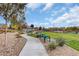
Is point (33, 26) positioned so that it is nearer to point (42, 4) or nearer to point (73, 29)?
point (42, 4)

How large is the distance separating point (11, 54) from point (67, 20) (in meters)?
0.84

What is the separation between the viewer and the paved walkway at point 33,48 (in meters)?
2.50

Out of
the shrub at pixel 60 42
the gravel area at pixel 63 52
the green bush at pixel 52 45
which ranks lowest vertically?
the gravel area at pixel 63 52

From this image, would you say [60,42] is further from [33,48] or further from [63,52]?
[33,48]

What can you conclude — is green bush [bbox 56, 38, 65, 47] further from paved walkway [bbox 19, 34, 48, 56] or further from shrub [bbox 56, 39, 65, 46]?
paved walkway [bbox 19, 34, 48, 56]

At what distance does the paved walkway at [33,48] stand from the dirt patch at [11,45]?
0.06 meters

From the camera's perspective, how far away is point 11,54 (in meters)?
2.51

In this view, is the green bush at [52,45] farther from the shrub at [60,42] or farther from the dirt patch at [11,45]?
the dirt patch at [11,45]

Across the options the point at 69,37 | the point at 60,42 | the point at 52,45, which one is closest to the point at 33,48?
the point at 52,45

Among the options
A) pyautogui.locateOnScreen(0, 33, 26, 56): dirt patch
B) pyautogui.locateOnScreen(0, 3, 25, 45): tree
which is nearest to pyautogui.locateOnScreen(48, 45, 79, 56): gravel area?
pyautogui.locateOnScreen(0, 33, 26, 56): dirt patch

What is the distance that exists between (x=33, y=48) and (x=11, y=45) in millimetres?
290

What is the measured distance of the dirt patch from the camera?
2508mm

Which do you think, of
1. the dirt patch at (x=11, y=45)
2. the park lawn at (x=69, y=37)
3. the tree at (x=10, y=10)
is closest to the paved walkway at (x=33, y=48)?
the dirt patch at (x=11, y=45)

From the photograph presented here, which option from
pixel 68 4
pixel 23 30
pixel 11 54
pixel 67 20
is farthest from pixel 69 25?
pixel 11 54
